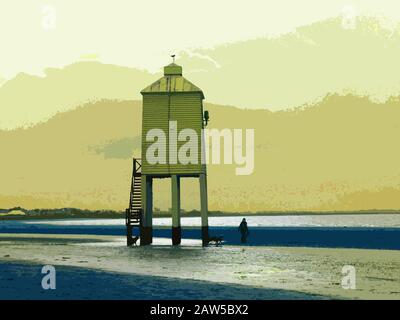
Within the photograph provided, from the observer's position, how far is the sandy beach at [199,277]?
21.3m

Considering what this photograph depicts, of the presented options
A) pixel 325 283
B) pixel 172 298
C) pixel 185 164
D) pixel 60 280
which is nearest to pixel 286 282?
pixel 325 283

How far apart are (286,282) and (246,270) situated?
4.67 meters

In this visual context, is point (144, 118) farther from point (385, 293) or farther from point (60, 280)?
point (385, 293)

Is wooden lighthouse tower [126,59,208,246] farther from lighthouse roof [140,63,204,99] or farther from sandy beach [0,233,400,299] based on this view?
sandy beach [0,233,400,299]

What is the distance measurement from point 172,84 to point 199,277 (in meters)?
22.0

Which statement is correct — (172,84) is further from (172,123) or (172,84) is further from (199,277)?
(199,277)

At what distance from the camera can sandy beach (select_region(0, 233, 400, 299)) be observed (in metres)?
21.3

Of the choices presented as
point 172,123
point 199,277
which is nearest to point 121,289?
point 199,277

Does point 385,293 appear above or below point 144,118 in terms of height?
below

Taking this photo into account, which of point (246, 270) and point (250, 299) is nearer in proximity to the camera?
point (250, 299)

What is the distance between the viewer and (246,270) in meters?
28.9

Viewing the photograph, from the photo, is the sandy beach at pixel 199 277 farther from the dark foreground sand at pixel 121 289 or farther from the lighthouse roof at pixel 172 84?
the lighthouse roof at pixel 172 84

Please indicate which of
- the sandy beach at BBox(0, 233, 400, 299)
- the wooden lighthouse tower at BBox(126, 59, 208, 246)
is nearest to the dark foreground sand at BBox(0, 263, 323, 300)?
the sandy beach at BBox(0, 233, 400, 299)
